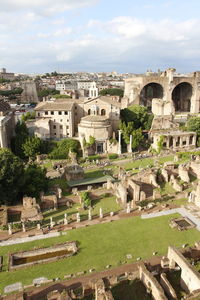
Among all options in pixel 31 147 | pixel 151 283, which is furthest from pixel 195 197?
pixel 31 147

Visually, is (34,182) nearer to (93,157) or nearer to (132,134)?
(93,157)

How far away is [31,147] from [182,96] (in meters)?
57.6

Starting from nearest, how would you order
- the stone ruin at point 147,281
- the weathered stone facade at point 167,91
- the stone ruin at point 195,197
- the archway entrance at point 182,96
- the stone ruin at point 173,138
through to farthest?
the stone ruin at point 147,281, the stone ruin at point 195,197, the stone ruin at point 173,138, the weathered stone facade at point 167,91, the archway entrance at point 182,96

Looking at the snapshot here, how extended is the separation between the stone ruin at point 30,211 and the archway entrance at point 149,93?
194ft

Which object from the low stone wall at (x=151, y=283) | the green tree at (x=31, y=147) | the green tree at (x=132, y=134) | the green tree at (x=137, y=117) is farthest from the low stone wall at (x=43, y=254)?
the green tree at (x=137, y=117)

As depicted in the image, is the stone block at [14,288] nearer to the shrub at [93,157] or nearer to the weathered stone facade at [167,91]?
the shrub at [93,157]

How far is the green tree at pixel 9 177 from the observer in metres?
27.9

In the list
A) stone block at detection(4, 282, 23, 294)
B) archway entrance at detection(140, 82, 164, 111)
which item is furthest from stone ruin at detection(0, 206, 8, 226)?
archway entrance at detection(140, 82, 164, 111)

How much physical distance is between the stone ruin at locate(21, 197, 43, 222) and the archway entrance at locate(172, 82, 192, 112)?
67461 mm

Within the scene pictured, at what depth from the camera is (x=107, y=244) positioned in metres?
21.9

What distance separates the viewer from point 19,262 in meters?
20.5

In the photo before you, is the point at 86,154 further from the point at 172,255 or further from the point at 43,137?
the point at 172,255

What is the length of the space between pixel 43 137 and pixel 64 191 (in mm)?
21961

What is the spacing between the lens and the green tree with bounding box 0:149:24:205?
2790 cm
